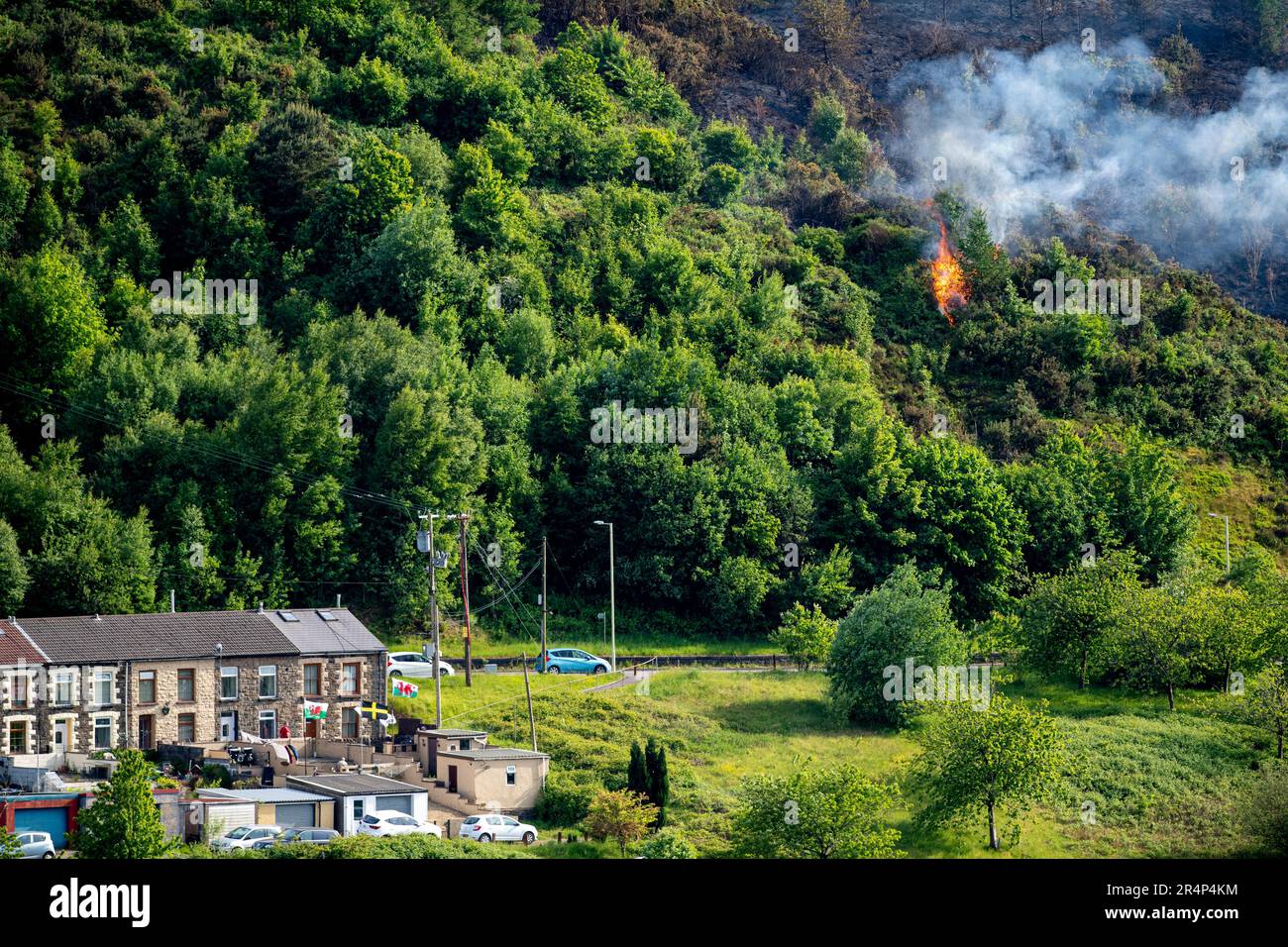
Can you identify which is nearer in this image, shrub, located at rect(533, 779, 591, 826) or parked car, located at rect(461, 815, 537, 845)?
parked car, located at rect(461, 815, 537, 845)

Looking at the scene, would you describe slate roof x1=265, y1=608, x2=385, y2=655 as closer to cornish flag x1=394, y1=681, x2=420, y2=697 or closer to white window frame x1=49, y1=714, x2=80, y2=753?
cornish flag x1=394, y1=681, x2=420, y2=697

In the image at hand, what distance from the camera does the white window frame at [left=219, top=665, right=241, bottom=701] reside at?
63344 mm

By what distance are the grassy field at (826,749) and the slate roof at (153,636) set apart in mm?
6488

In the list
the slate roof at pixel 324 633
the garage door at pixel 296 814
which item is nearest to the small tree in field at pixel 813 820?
the garage door at pixel 296 814

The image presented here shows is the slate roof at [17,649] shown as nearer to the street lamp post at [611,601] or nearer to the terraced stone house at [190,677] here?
the terraced stone house at [190,677]

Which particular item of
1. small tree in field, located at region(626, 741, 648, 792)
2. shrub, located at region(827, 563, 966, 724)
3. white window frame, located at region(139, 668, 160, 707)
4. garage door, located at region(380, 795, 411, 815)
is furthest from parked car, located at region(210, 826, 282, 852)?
shrub, located at region(827, 563, 966, 724)

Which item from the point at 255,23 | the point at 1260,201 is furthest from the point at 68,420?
the point at 1260,201

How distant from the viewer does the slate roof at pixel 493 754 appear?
190 feet

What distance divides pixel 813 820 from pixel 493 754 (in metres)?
11.6

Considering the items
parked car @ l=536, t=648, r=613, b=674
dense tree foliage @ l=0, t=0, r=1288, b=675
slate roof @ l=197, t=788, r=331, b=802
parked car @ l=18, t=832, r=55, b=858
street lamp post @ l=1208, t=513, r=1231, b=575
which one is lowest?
parked car @ l=18, t=832, r=55, b=858

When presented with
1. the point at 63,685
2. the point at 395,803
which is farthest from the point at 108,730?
the point at 395,803

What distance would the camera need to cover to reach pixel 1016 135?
127500mm

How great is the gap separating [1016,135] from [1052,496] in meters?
46.4

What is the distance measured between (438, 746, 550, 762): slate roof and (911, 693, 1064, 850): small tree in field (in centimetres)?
1318
